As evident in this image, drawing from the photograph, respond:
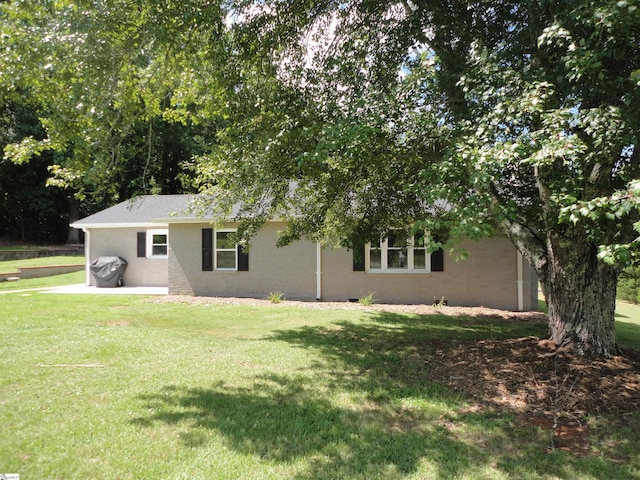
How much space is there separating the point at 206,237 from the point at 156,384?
29.0ft

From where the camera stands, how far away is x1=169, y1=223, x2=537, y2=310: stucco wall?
11883 millimetres

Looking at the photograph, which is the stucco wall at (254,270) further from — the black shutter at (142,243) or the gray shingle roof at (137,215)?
the black shutter at (142,243)

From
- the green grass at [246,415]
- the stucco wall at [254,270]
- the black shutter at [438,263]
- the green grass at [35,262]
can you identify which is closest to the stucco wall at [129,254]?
the stucco wall at [254,270]

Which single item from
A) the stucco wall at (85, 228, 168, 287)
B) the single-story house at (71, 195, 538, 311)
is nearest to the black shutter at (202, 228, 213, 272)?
the single-story house at (71, 195, 538, 311)

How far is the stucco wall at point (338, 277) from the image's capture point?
468 inches

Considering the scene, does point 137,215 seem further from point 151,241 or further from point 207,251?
point 207,251

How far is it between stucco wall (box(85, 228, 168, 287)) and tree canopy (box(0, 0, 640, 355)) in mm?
9467

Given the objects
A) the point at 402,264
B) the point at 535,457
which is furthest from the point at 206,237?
the point at 535,457

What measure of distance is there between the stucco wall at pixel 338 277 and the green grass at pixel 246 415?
16.0ft

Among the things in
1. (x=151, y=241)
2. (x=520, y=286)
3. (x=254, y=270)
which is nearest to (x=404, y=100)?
(x=520, y=286)

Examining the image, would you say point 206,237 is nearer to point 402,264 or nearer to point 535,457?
point 402,264

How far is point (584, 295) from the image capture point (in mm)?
5535

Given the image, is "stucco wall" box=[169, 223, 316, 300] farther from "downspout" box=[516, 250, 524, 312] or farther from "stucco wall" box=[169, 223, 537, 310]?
"downspout" box=[516, 250, 524, 312]

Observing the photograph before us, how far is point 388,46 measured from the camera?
6.34 meters
